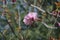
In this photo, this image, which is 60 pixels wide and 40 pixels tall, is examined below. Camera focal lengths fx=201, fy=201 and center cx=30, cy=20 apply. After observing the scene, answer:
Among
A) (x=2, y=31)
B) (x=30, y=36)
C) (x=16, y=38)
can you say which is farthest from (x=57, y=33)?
(x=2, y=31)

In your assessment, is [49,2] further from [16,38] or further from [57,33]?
[16,38]

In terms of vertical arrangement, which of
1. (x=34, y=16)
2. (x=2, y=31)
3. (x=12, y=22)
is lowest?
(x=2, y=31)

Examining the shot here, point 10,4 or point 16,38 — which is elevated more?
point 10,4

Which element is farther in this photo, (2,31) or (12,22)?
(2,31)

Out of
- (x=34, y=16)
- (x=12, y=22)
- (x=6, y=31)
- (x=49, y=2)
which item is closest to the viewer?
(x=34, y=16)

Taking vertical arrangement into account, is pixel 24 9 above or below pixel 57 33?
above

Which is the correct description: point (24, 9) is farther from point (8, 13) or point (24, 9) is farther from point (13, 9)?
point (8, 13)

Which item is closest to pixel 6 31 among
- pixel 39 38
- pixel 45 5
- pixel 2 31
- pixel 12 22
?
→ pixel 2 31

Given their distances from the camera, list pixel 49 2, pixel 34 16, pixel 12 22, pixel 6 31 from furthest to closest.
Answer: pixel 49 2 → pixel 6 31 → pixel 12 22 → pixel 34 16

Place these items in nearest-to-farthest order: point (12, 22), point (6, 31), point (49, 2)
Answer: point (12, 22)
point (6, 31)
point (49, 2)
